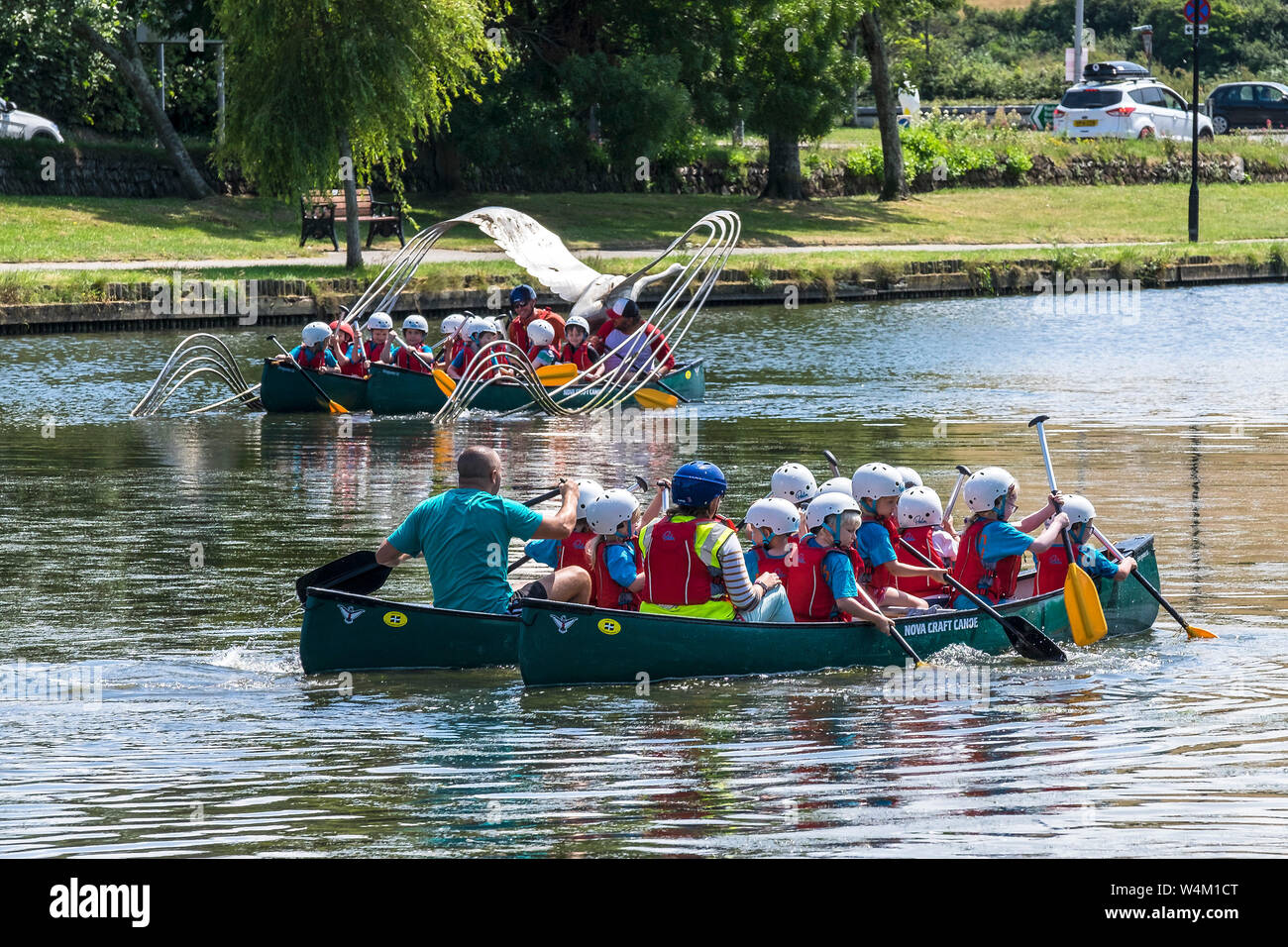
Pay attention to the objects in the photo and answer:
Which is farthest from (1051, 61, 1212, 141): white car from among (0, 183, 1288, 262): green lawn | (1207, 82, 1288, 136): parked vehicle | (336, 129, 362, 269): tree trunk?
(336, 129, 362, 269): tree trunk

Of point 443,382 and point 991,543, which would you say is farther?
point 443,382

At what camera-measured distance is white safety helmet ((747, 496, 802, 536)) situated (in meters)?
11.0

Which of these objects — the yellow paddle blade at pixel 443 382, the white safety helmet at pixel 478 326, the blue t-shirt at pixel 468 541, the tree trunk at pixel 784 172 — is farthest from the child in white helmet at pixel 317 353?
the tree trunk at pixel 784 172

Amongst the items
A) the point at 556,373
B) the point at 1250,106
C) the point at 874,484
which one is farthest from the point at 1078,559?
the point at 1250,106

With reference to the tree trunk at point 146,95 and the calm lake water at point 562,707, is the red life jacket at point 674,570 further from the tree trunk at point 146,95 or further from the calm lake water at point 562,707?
the tree trunk at point 146,95

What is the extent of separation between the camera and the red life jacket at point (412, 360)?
23.7 meters

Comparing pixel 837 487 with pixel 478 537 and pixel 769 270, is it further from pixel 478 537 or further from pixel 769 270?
pixel 769 270

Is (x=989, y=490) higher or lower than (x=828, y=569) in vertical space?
higher

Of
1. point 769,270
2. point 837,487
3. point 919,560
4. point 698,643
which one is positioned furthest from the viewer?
point 769,270

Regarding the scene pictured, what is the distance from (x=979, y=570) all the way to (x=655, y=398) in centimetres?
1284

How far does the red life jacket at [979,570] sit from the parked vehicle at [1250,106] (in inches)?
1909

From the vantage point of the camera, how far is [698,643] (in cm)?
1080

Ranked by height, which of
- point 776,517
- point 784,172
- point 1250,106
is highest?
point 1250,106

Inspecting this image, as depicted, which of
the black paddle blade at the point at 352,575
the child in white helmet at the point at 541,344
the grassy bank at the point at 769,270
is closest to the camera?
the black paddle blade at the point at 352,575
